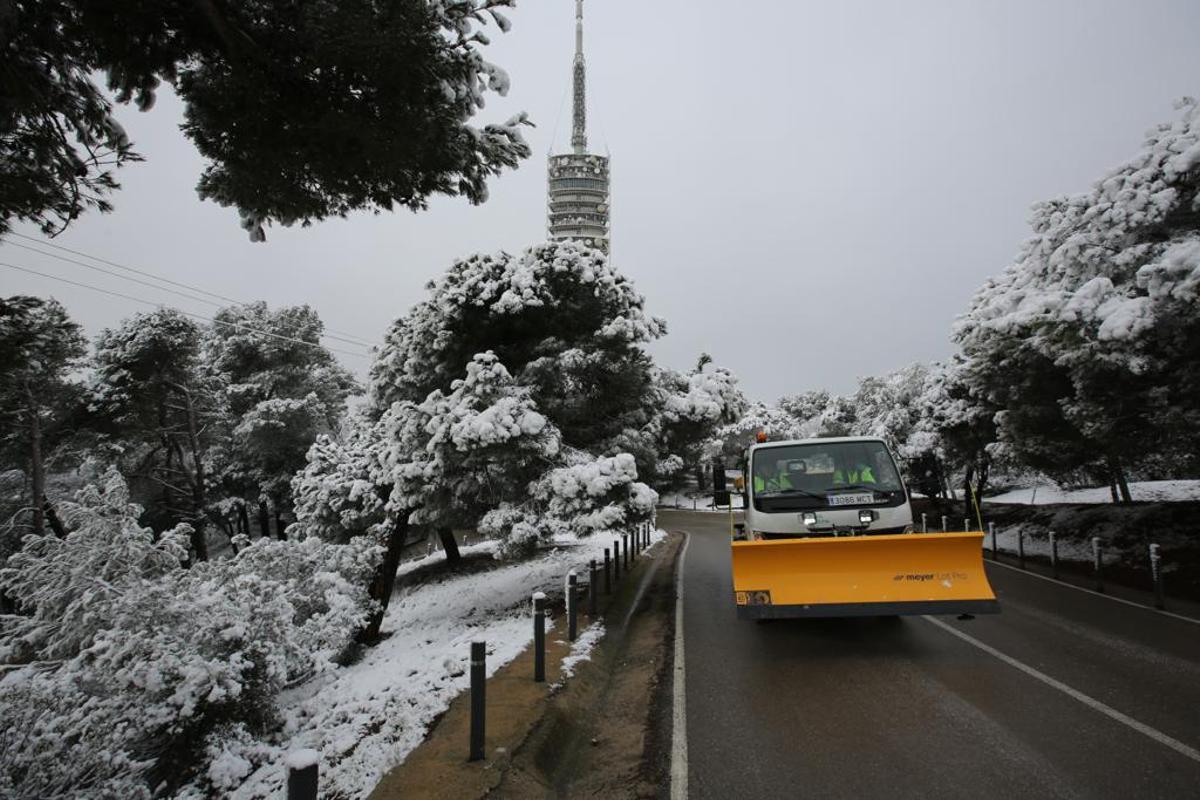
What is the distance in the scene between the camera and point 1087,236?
10406mm

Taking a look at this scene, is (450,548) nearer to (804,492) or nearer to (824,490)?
(804,492)

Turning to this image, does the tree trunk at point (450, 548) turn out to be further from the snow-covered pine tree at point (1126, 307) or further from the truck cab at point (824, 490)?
the snow-covered pine tree at point (1126, 307)

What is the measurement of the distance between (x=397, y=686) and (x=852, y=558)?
5.52 meters

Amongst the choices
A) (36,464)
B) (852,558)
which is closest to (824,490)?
(852,558)

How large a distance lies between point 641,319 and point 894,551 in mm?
5865

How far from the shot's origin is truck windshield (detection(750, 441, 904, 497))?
7879mm

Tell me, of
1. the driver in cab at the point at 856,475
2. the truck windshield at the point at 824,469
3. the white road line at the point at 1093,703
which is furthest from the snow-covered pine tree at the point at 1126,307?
the white road line at the point at 1093,703

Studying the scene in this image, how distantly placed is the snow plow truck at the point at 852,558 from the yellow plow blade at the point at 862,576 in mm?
10

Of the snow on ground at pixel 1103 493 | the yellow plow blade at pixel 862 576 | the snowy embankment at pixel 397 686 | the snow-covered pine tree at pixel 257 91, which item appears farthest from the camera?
the snow on ground at pixel 1103 493

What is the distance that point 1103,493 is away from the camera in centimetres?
3130

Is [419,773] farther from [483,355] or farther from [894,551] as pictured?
[483,355]

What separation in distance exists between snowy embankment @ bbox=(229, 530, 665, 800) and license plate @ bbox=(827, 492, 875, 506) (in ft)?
11.5

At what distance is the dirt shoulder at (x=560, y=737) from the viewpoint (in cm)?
441

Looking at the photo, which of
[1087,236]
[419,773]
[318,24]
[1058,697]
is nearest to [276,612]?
[419,773]
